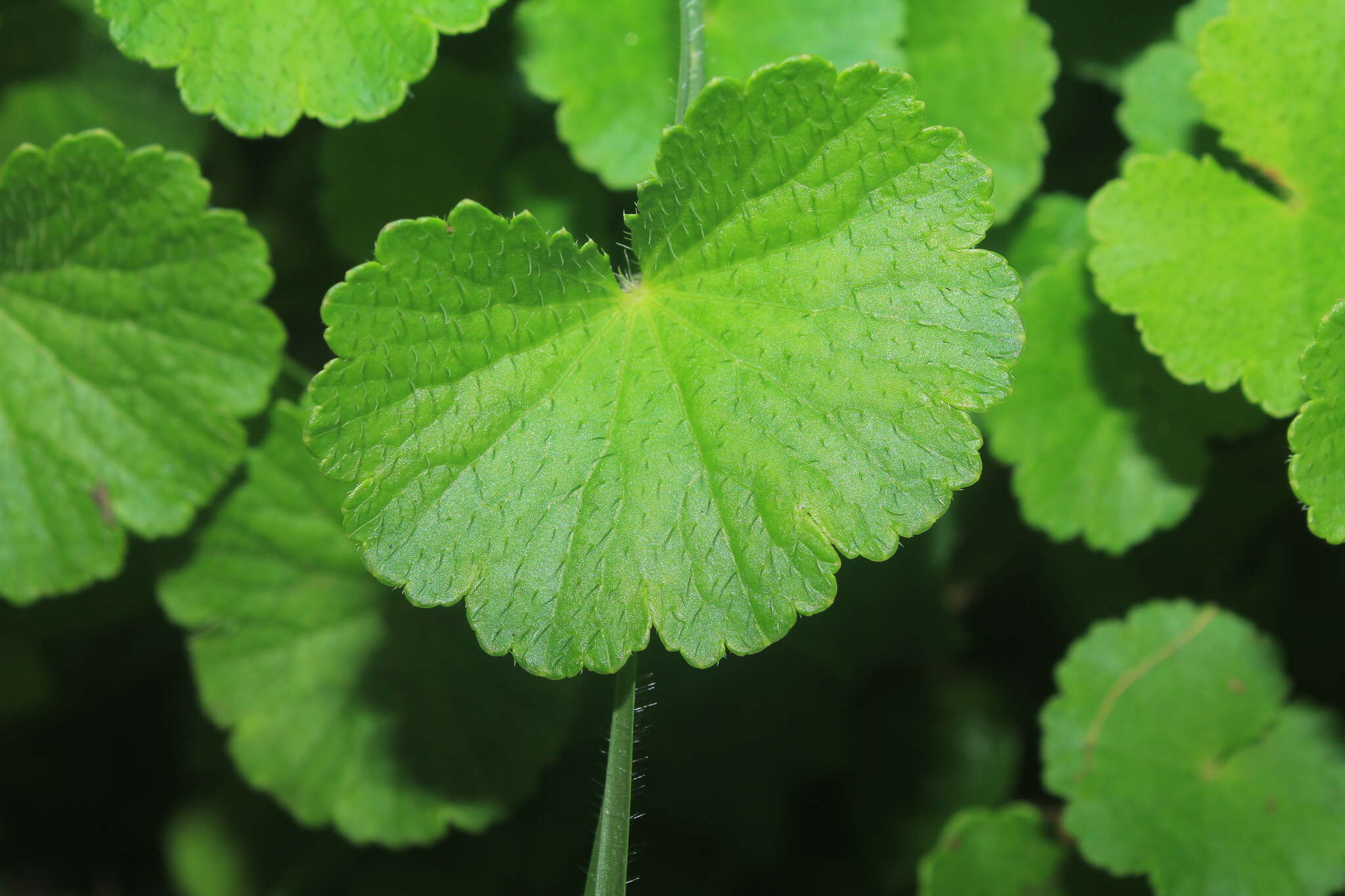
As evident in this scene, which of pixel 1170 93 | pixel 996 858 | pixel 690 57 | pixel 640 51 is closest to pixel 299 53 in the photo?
pixel 690 57

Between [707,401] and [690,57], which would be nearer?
[707,401]

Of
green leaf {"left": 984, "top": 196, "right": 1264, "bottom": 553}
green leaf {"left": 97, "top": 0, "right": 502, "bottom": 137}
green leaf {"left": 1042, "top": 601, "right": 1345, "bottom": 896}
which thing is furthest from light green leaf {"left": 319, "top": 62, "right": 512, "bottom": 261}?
green leaf {"left": 1042, "top": 601, "right": 1345, "bottom": 896}

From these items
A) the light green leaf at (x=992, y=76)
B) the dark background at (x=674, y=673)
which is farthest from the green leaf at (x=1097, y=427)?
the dark background at (x=674, y=673)

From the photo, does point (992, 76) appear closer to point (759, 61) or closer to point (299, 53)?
point (759, 61)

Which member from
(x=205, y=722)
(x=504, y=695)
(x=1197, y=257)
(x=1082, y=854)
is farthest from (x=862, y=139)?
(x=205, y=722)

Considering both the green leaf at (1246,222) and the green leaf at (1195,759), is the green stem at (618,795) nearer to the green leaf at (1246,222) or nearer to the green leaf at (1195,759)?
the green leaf at (1246,222)

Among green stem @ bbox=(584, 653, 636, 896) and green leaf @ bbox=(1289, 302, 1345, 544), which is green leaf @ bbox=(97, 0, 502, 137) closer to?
green stem @ bbox=(584, 653, 636, 896)

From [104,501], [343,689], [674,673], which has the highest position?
[104,501]
